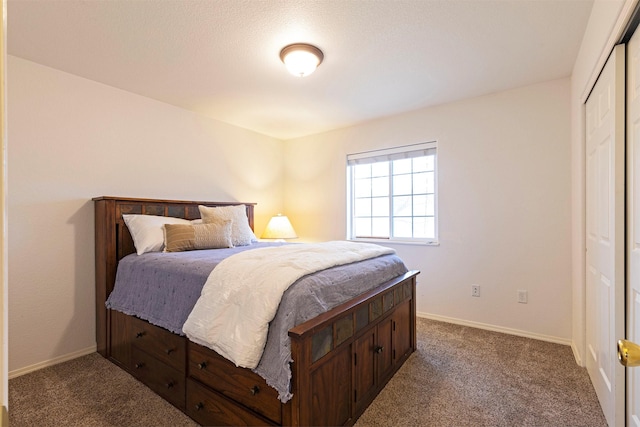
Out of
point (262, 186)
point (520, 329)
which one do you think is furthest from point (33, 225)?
point (520, 329)

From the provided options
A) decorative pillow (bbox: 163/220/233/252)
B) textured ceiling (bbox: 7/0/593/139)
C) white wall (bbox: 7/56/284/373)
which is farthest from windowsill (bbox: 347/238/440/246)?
white wall (bbox: 7/56/284/373)

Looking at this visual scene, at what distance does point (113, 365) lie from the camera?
2326 millimetres

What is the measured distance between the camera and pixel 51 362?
2355mm

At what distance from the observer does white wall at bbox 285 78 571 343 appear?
8.77 feet

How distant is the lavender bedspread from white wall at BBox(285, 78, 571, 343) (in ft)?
3.80

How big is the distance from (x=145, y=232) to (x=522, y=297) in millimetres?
3423

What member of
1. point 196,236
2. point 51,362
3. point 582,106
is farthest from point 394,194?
point 51,362

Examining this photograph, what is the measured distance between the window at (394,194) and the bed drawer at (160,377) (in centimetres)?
260

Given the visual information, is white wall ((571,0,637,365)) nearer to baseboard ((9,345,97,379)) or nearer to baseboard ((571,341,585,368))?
baseboard ((571,341,585,368))

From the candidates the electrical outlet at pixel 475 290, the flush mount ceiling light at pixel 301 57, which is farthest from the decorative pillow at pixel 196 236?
the electrical outlet at pixel 475 290

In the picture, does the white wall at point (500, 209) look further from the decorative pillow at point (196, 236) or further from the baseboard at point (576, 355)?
the decorative pillow at point (196, 236)

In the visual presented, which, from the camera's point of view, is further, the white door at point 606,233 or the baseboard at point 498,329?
the baseboard at point 498,329

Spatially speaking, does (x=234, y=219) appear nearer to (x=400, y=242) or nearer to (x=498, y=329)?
(x=400, y=242)

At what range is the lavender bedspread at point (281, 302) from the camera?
132cm
